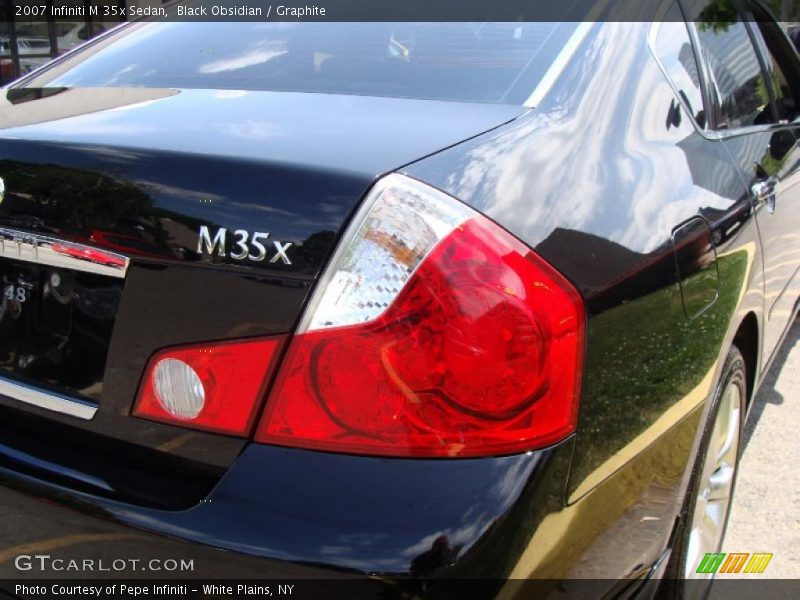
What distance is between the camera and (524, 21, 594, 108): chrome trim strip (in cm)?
161

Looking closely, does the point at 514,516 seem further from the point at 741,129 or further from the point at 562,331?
the point at 741,129

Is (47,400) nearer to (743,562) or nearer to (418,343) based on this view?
(418,343)

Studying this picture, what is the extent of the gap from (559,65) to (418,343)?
842mm

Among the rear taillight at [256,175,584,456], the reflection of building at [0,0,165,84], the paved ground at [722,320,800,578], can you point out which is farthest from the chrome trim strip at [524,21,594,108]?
the reflection of building at [0,0,165,84]

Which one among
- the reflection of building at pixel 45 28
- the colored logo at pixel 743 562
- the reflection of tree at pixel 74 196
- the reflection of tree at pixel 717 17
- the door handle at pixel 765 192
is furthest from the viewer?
the reflection of building at pixel 45 28

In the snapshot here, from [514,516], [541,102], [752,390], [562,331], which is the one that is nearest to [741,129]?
→ [752,390]

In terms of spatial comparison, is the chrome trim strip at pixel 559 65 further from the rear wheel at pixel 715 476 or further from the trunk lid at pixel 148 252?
the rear wheel at pixel 715 476

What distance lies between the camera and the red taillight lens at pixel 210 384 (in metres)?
1.23

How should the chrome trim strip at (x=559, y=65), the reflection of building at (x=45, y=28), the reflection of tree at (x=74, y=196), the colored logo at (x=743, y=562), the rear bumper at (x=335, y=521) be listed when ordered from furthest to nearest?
the reflection of building at (x=45, y=28)
the colored logo at (x=743, y=562)
the chrome trim strip at (x=559, y=65)
the reflection of tree at (x=74, y=196)
the rear bumper at (x=335, y=521)

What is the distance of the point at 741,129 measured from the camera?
7.80 feet

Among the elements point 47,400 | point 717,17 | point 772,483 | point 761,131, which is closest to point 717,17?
point 717,17

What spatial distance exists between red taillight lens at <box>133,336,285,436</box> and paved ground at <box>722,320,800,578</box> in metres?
2.00

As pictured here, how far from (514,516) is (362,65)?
49.6 inches

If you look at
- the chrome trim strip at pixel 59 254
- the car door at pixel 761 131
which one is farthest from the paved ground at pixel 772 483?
the chrome trim strip at pixel 59 254
